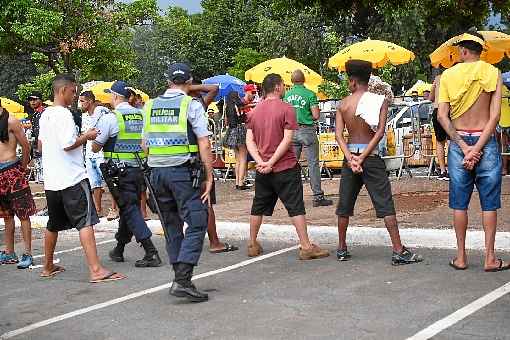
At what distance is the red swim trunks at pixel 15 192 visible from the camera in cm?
845

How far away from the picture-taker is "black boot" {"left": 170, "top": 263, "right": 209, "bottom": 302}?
20.8 ft

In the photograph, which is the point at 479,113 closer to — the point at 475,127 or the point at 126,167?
the point at 475,127

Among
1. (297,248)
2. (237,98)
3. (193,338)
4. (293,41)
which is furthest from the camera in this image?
(293,41)

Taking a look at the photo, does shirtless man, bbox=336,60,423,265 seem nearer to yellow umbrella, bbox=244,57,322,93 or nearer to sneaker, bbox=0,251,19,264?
sneaker, bbox=0,251,19,264

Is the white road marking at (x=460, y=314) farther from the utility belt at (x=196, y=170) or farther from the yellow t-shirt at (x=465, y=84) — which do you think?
the utility belt at (x=196, y=170)

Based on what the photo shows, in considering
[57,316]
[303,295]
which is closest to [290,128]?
[303,295]

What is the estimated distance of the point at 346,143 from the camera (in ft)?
24.6

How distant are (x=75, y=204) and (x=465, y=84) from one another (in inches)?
140

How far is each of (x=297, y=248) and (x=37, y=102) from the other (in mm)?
6328

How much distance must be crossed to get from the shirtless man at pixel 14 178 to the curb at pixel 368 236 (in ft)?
7.77

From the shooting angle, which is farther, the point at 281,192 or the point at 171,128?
the point at 281,192

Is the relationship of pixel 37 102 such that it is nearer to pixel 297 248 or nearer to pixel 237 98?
pixel 237 98

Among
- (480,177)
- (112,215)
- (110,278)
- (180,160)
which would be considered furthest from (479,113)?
(112,215)

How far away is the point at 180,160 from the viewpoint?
6547 mm
